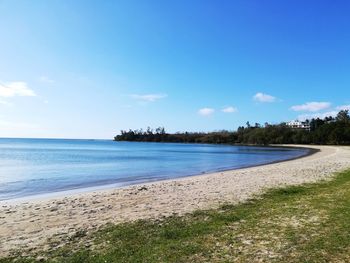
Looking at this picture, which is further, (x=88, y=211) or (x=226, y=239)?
(x=88, y=211)

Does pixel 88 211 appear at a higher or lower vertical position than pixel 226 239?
lower

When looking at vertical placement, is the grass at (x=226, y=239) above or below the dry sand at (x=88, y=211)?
above

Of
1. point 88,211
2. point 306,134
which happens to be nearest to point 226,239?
point 88,211

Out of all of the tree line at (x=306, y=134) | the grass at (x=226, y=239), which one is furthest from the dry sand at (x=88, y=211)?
the tree line at (x=306, y=134)

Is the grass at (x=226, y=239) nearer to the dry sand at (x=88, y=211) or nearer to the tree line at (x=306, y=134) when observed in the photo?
the dry sand at (x=88, y=211)

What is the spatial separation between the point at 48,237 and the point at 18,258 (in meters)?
1.71

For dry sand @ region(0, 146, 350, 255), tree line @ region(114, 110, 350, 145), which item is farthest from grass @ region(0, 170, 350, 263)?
tree line @ region(114, 110, 350, 145)

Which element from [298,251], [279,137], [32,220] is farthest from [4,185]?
[279,137]

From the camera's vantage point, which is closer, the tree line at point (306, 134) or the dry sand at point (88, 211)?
the dry sand at point (88, 211)

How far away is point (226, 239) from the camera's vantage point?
7.69 metres

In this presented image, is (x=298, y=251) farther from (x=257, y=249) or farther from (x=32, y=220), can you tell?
(x=32, y=220)

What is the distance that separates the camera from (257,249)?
6938 millimetres

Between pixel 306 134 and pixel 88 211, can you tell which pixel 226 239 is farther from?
pixel 306 134

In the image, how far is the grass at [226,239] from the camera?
6605mm
